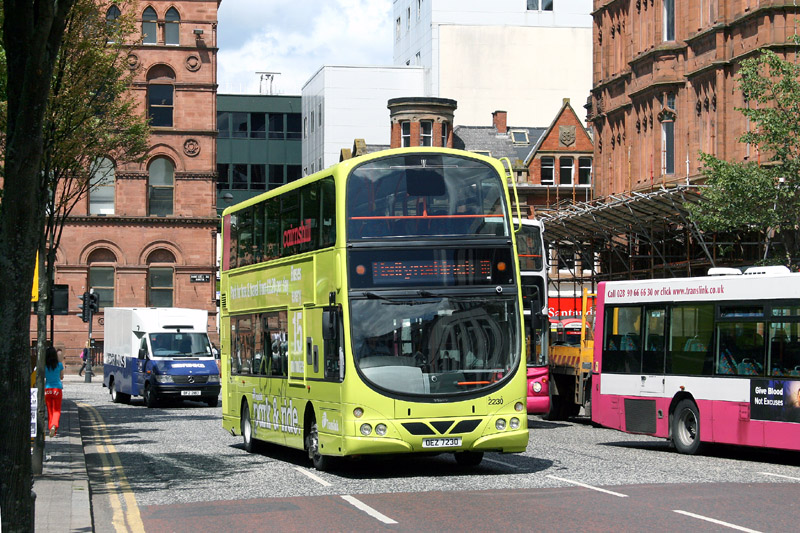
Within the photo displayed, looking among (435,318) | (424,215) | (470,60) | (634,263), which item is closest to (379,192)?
(424,215)

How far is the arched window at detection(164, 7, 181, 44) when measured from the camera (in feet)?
206

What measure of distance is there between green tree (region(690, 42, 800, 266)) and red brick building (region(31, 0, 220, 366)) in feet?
130

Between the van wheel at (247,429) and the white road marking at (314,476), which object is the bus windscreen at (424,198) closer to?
the white road marking at (314,476)

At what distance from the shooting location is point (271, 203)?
19.0 metres

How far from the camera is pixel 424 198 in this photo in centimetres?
1585

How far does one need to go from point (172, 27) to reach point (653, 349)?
155 ft

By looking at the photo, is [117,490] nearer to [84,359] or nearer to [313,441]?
[313,441]

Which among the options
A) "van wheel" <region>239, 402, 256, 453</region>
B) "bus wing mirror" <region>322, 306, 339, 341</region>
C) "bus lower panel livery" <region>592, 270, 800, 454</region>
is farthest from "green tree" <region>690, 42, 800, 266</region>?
"bus wing mirror" <region>322, 306, 339, 341</region>

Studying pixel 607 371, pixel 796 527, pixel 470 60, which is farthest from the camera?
pixel 470 60

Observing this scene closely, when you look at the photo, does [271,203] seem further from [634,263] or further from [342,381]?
[634,263]

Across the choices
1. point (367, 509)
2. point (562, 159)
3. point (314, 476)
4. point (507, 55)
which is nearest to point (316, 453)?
point (314, 476)

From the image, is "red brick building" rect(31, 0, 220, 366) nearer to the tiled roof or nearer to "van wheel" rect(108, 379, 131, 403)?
the tiled roof

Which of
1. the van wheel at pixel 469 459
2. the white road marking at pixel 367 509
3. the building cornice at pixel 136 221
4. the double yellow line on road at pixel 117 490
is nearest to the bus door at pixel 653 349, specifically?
the van wheel at pixel 469 459

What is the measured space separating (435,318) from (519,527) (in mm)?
4633
